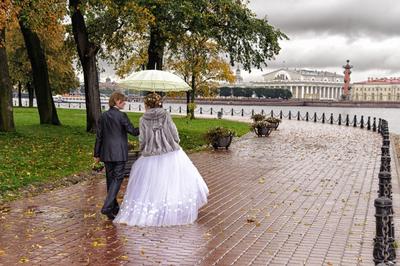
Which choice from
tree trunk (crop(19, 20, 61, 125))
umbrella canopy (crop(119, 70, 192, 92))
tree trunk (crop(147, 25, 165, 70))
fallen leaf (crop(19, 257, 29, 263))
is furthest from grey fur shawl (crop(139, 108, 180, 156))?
tree trunk (crop(19, 20, 61, 125))

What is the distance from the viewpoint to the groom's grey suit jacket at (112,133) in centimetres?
793

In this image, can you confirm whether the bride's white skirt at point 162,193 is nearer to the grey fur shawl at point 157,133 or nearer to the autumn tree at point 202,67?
the grey fur shawl at point 157,133

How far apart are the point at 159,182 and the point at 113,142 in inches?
34.1

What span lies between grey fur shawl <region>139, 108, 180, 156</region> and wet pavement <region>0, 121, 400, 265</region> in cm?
114

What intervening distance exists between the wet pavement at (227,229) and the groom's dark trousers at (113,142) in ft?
1.82

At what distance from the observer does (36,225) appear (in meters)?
7.82

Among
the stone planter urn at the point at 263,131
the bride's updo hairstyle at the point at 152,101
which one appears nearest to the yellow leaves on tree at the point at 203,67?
the stone planter urn at the point at 263,131

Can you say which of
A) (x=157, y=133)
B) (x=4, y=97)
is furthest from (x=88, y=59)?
(x=157, y=133)

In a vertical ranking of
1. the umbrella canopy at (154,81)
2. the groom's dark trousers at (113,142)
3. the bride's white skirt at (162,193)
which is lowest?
the bride's white skirt at (162,193)

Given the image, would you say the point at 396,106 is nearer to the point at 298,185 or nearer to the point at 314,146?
the point at 314,146

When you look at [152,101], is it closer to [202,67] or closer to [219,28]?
[219,28]

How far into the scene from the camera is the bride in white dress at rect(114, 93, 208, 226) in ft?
25.9

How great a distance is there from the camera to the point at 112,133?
314 inches

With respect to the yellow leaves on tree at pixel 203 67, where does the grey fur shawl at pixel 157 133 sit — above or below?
below
